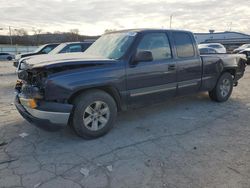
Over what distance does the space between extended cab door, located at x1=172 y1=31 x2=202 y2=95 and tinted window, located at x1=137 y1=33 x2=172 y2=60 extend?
256 millimetres

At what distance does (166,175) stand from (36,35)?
76537 mm

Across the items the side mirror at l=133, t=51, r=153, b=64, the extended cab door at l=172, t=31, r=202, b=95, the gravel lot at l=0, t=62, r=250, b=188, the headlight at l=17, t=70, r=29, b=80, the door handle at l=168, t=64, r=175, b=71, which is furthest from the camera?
the extended cab door at l=172, t=31, r=202, b=95

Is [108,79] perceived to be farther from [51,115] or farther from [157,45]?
[157,45]

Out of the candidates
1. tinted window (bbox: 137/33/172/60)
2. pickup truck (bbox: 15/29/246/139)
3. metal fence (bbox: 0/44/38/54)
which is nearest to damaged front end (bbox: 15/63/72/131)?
pickup truck (bbox: 15/29/246/139)

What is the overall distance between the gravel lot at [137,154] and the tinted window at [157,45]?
1.35m

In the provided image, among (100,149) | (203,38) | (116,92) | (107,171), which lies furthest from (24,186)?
(203,38)

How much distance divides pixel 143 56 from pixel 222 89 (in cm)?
331

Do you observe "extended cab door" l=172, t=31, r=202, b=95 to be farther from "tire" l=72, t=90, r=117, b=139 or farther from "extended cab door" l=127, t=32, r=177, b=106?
"tire" l=72, t=90, r=117, b=139

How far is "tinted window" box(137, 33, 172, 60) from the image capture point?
4812 millimetres

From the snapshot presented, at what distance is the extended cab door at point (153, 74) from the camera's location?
466 centimetres

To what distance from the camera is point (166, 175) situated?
321 centimetres

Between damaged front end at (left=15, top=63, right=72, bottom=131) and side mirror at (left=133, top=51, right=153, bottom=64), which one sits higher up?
side mirror at (left=133, top=51, right=153, bottom=64)

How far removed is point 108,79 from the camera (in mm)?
4262

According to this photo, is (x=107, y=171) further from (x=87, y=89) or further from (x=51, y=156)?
(x=87, y=89)
